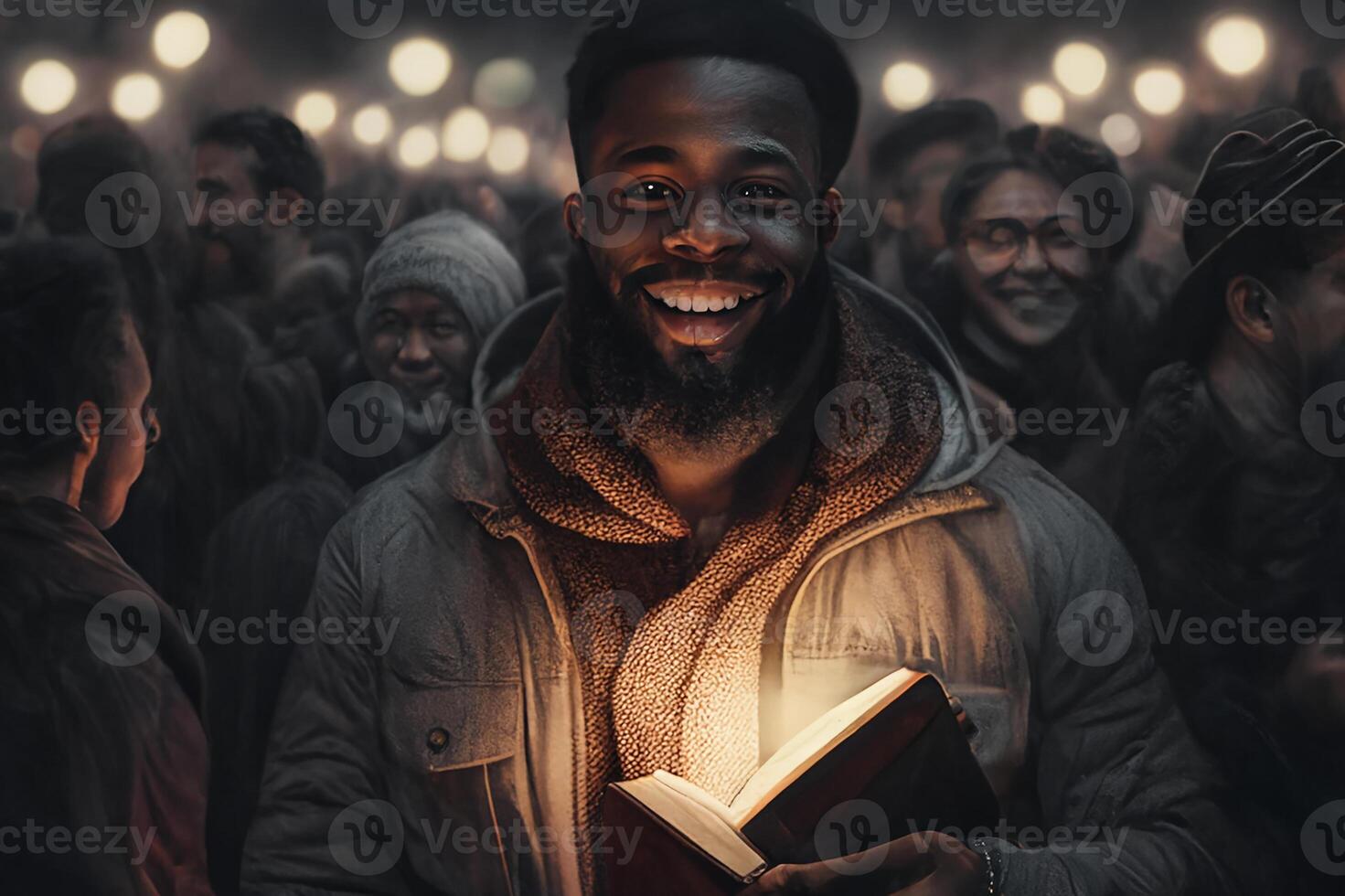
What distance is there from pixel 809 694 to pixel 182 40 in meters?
2.24

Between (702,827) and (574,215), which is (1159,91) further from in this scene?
(702,827)

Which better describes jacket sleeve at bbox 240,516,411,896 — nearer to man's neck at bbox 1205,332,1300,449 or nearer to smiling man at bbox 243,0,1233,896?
smiling man at bbox 243,0,1233,896

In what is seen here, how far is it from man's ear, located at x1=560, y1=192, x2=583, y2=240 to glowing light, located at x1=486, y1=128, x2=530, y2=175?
0.16 m

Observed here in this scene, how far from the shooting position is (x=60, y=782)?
10.5ft

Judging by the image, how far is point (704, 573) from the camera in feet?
10.4

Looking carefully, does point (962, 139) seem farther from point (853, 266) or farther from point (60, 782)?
point (60, 782)

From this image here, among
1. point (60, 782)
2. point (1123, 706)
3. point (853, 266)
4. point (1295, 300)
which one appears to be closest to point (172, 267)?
point (60, 782)

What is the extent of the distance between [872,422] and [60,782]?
6.77ft

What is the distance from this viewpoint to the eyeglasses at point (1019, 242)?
332 centimetres

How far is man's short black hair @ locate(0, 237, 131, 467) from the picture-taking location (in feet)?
11.0

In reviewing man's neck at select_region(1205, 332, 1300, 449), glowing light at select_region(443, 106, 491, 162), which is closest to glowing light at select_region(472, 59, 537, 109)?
glowing light at select_region(443, 106, 491, 162)

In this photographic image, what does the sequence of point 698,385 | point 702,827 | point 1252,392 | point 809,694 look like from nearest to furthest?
point 702,827, point 809,694, point 698,385, point 1252,392

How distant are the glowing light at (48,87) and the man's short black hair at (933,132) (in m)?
2.02

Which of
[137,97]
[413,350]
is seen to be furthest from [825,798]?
[137,97]
